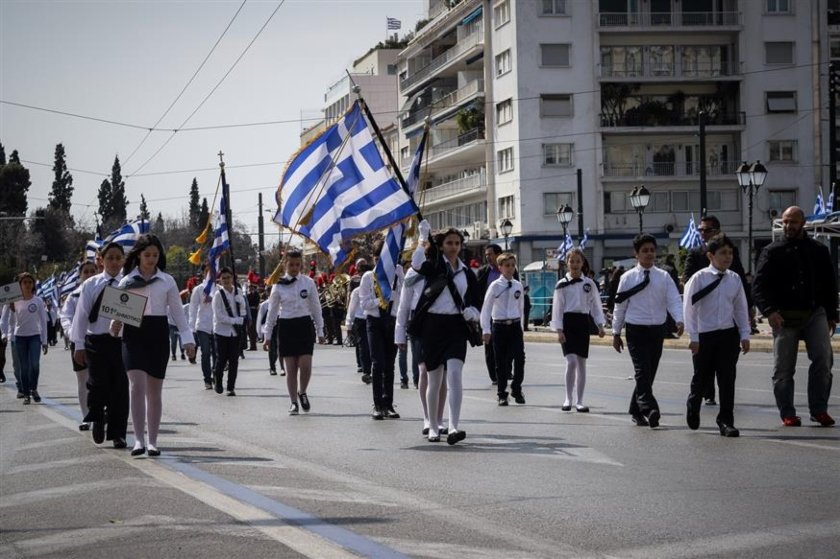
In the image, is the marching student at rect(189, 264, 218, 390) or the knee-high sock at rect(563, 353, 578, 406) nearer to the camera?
the knee-high sock at rect(563, 353, 578, 406)

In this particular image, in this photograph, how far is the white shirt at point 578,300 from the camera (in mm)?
15164

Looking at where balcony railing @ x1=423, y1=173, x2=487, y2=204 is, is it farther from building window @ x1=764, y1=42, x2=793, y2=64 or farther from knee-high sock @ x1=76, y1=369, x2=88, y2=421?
knee-high sock @ x1=76, y1=369, x2=88, y2=421

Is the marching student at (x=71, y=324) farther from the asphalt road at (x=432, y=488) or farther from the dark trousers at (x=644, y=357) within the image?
the dark trousers at (x=644, y=357)

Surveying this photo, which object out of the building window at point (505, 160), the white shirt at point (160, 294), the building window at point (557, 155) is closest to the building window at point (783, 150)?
the building window at point (557, 155)

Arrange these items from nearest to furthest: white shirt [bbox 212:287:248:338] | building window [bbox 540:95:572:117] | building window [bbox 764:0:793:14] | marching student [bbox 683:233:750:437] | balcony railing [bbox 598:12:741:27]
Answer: marching student [bbox 683:233:750:437] → white shirt [bbox 212:287:248:338] → building window [bbox 540:95:572:117] → balcony railing [bbox 598:12:741:27] → building window [bbox 764:0:793:14]

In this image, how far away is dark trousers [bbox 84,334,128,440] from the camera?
40.0ft

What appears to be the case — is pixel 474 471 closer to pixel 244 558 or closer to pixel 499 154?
pixel 244 558

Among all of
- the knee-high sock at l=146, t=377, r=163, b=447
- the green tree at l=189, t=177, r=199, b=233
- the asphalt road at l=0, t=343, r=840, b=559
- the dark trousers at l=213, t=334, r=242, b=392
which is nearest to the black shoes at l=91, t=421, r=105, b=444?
the asphalt road at l=0, t=343, r=840, b=559


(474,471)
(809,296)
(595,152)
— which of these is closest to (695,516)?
(474,471)

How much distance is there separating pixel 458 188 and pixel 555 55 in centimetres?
1289

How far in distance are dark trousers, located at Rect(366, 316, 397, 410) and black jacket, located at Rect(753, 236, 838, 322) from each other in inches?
171

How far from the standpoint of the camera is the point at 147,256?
1152cm

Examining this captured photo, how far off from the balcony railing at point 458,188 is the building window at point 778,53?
17630mm

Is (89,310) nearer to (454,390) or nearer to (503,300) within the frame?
(454,390)
